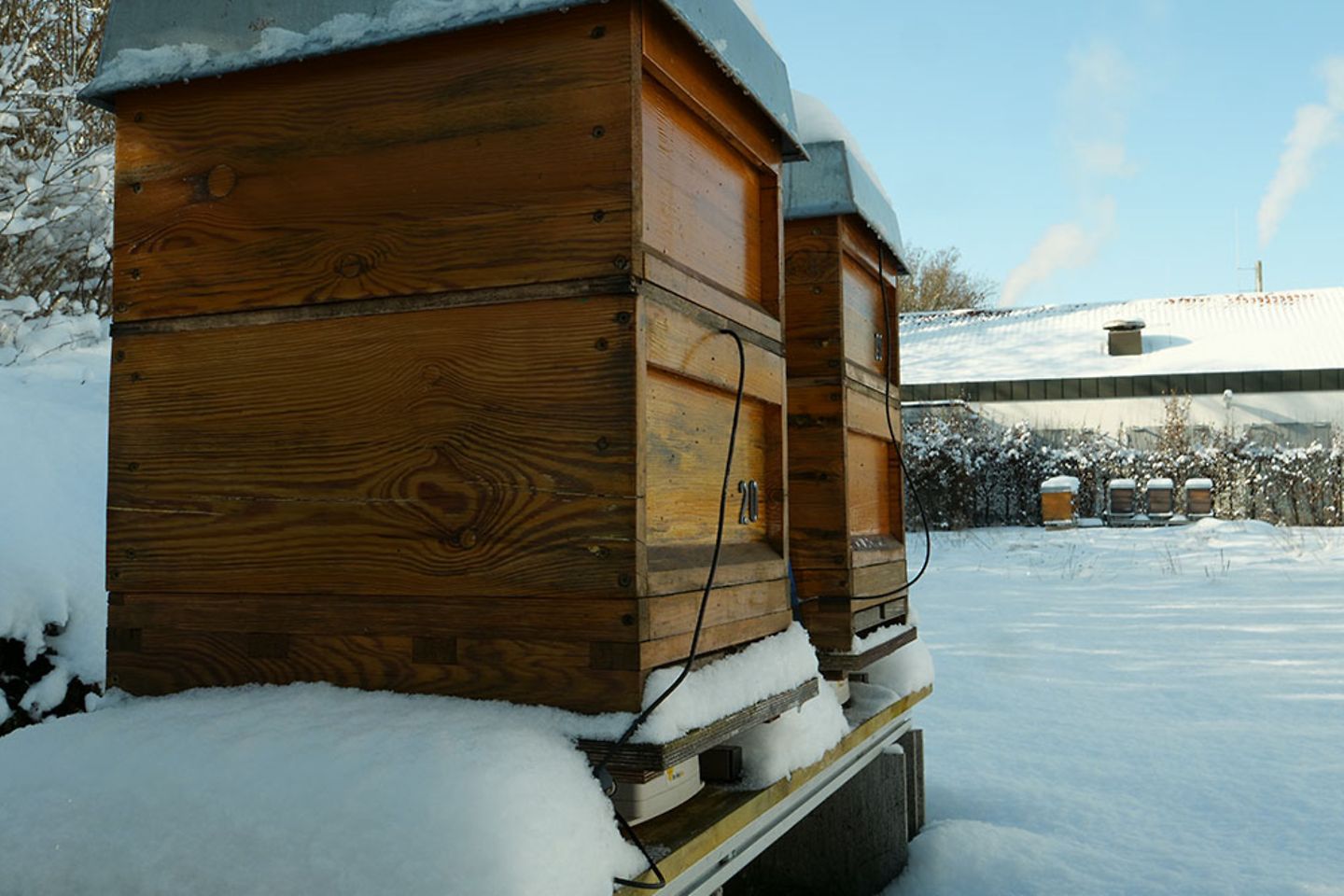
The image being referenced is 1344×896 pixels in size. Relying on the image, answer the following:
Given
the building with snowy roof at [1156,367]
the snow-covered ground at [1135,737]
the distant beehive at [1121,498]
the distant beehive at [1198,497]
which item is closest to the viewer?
the snow-covered ground at [1135,737]

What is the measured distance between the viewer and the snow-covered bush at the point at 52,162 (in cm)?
493

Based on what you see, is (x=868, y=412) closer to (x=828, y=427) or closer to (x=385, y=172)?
(x=828, y=427)

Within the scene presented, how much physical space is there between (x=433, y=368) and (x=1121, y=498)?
14871 millimetres

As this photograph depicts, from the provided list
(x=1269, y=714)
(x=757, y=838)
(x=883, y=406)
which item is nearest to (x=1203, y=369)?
(x=1269, y=714)

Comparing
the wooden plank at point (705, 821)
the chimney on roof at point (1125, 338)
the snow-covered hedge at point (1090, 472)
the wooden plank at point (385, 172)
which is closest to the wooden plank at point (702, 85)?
the wooden plank at point (385, 172)

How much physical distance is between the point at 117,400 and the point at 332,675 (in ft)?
2.28

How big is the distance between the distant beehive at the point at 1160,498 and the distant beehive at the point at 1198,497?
238mm

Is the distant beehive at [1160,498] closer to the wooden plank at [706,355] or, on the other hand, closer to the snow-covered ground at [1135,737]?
the snow-covered ground at [1135,737]

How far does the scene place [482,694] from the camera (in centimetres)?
181

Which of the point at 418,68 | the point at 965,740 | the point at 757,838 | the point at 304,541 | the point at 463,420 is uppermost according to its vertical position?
the point at 418,68

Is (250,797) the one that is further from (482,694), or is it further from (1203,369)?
(1203,369)

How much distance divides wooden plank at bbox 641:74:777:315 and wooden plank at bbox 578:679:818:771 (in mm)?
736

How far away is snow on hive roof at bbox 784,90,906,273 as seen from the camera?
10.1 ft

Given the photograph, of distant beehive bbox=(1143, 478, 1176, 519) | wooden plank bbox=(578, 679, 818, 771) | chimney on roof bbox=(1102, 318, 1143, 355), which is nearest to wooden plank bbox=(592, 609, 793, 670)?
wooden plank bbox=(578, 679, 818, 771)
